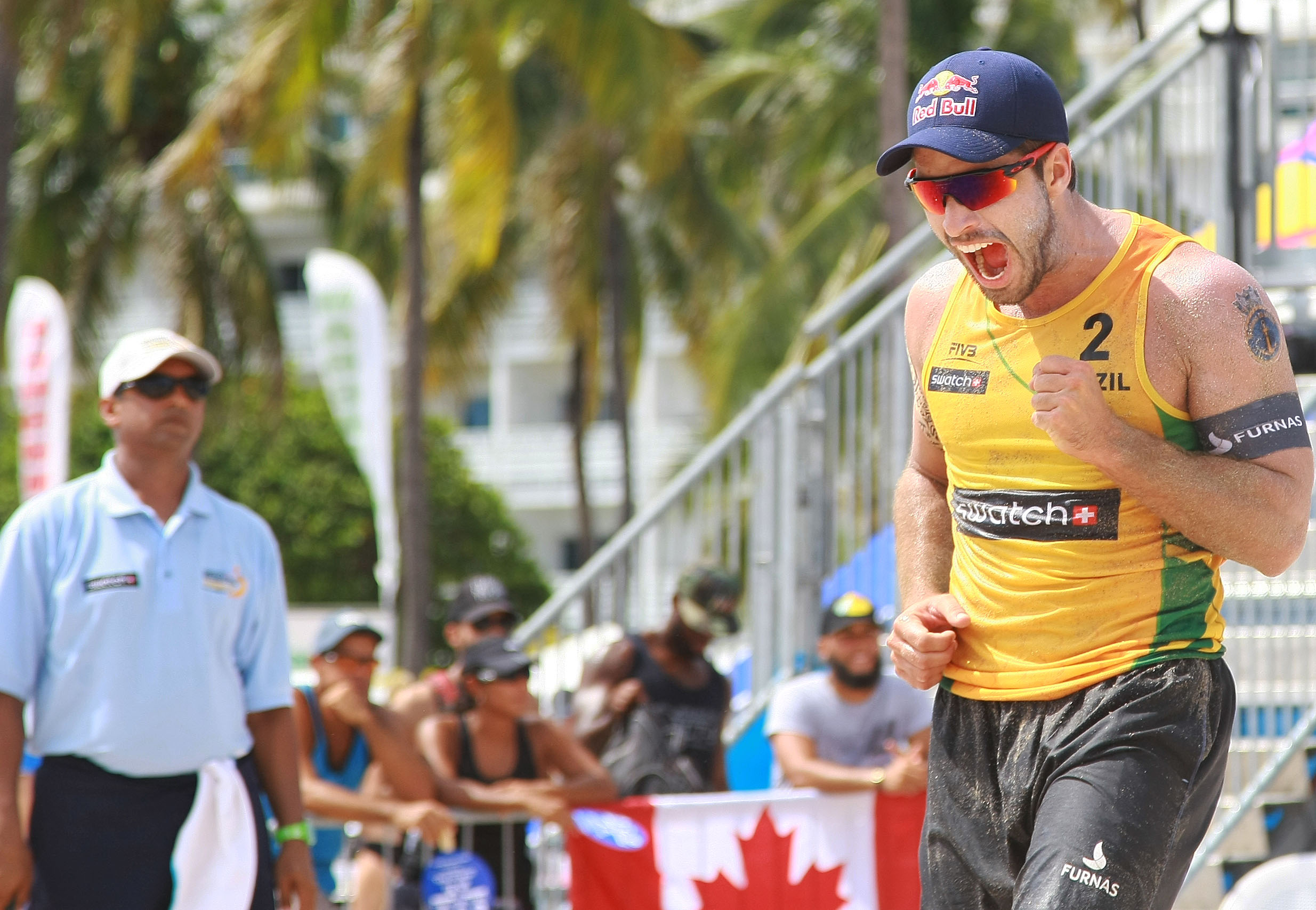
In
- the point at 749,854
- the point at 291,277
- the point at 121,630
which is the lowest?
the point at 749,854

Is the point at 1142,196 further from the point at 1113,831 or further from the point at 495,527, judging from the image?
the point at 495,527

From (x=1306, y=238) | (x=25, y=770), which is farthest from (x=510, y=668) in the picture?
(x=1306, y=238)

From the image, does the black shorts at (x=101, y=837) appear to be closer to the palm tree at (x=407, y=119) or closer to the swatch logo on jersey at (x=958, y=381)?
the swatch logo on jersey at (x=958, y=381)

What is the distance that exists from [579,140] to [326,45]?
21.1 ft

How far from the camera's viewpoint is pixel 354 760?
6.54 metres

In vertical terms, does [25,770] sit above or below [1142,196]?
below

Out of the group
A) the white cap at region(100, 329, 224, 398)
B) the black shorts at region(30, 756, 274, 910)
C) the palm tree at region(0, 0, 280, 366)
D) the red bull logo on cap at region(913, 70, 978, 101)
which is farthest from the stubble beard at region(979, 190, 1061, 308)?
the palm tree at region(0, 0, 280, 366)

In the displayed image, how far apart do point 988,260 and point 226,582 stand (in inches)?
94.4

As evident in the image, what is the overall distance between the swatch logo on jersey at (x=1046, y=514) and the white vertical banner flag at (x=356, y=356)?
1283cm

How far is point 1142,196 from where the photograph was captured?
8023mm

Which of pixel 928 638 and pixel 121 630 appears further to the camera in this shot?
pixel 121 630

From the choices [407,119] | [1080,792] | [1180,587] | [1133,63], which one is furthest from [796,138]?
[1080,792]

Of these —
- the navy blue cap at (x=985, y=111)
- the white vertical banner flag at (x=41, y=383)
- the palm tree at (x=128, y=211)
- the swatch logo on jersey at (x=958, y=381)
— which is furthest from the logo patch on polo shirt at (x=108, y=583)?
the palm tree at (x=128, y=211)

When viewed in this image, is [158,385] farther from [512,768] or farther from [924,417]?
[512,768]
